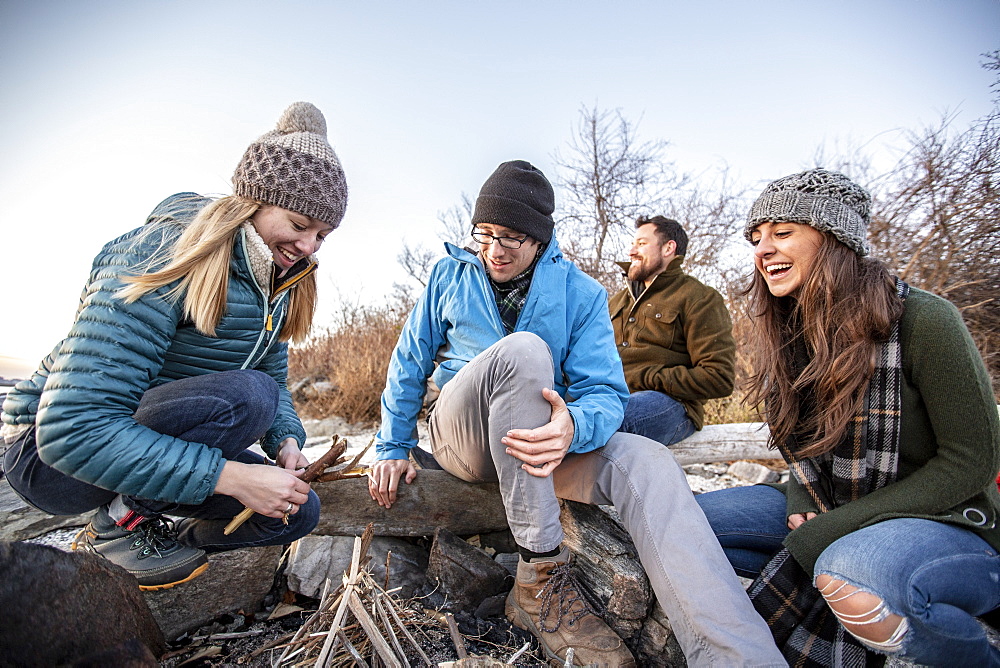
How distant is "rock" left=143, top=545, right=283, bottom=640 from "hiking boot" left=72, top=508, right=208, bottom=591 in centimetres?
7

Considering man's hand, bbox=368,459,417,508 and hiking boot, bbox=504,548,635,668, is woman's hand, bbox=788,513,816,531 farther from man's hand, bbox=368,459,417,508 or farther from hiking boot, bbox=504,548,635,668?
man's hand, bbox=368,459,417,508

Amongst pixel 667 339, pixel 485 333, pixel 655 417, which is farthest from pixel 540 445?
pixel 667 339

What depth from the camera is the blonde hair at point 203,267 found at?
5.10ft

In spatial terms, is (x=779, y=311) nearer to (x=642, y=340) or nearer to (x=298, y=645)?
(x=642, y=340)

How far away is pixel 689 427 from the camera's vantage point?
3617 mm

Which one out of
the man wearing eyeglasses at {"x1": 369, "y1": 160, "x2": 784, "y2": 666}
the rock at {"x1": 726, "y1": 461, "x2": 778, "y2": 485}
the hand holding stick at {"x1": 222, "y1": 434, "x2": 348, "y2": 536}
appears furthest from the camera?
the rock at {"x1": 726, "y1": 461, "x2": 778, "y2": 485}

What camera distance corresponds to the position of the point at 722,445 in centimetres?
402

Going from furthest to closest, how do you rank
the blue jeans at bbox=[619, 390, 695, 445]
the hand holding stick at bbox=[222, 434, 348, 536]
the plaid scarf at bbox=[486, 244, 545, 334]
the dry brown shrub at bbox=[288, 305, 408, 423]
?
the dry brown shrub at bbox=[288, 305, 408, 423]
the blue jeans at bbox=[619, 390, 695, 445]
the plaid scarf at bbox=[486, 244, 545, 334]
the hand holding stick at bbox=[222, 434, 348, 536]

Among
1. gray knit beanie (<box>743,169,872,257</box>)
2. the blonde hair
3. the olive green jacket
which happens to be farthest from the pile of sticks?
the olive green jacket

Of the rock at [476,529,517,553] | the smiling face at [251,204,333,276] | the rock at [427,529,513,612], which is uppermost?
the smiling face at [251,204,333,276]

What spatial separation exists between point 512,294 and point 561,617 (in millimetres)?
1306

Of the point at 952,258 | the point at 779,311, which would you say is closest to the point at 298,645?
the point at 779,311

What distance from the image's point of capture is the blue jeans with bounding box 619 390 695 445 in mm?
3139

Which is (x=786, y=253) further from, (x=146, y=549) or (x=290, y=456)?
(x=146, y=549)
